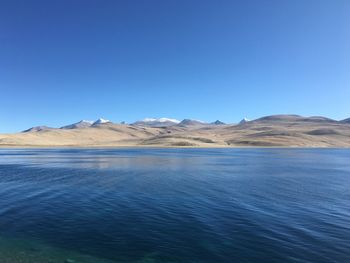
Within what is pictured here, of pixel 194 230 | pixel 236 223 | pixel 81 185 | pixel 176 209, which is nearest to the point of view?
pixel 194 230

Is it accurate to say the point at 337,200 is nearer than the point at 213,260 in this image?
No

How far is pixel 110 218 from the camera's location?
29.0 meters

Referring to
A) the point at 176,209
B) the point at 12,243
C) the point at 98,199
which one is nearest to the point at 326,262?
the point at 176,209

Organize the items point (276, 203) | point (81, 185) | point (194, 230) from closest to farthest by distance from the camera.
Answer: point (194, 230) → point (276, 203) → point (81, 185)

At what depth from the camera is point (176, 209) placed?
32500mm

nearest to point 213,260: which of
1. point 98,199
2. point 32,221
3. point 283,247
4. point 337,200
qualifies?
point 283,247

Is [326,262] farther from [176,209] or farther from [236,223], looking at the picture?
[176,209]

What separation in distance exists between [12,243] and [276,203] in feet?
87.2

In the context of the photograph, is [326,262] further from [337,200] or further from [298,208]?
[337,200]

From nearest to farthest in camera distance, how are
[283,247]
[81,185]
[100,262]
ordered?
[100,262] → [283,247] → [81,185]

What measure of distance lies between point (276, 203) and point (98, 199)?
20535mm

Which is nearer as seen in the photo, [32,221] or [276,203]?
[32,221]

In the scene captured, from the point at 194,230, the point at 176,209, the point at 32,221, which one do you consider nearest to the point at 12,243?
the point at 32,221

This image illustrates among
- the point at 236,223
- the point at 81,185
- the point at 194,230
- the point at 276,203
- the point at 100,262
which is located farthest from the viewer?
the point at 81,185
